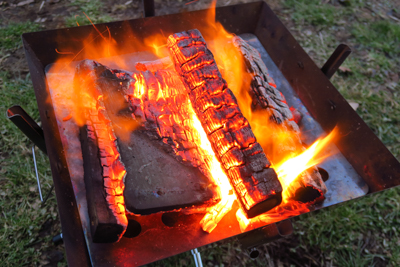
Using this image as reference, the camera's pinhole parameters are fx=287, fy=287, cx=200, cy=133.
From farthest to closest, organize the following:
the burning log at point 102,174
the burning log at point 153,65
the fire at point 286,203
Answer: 1. the burning log at point 153,65
2. the fire at point 286,203
3. the burning log at point 102,174

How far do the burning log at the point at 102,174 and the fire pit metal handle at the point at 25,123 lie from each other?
0.80ft

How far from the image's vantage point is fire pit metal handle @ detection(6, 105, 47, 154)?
151 centimetres

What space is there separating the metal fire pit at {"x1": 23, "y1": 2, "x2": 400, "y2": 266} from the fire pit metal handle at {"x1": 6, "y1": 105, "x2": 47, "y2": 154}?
0.22 ft

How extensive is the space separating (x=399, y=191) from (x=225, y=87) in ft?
7.00

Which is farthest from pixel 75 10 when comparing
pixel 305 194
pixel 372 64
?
pixel 372 64

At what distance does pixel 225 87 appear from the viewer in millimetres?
1921

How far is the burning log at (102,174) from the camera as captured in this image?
150cm

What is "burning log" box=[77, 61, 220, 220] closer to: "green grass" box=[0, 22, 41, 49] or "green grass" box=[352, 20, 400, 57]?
"green grass" box=[0, 22, 41, 49]

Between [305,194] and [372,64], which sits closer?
[305,194]

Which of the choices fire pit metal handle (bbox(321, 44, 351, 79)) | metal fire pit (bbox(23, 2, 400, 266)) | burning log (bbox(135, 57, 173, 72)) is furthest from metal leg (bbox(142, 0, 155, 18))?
fire pit metal handle (bbox(321, 44, 351, 79))

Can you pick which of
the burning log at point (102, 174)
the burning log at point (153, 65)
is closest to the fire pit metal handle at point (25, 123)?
the burning log at point (102, 174)

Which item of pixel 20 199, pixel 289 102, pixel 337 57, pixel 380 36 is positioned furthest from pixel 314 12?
pixel 20 199

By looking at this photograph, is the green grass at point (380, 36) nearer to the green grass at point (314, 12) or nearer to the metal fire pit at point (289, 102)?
the green grass at point (314, 12)

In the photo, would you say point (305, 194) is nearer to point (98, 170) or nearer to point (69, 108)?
point (98, 170)
